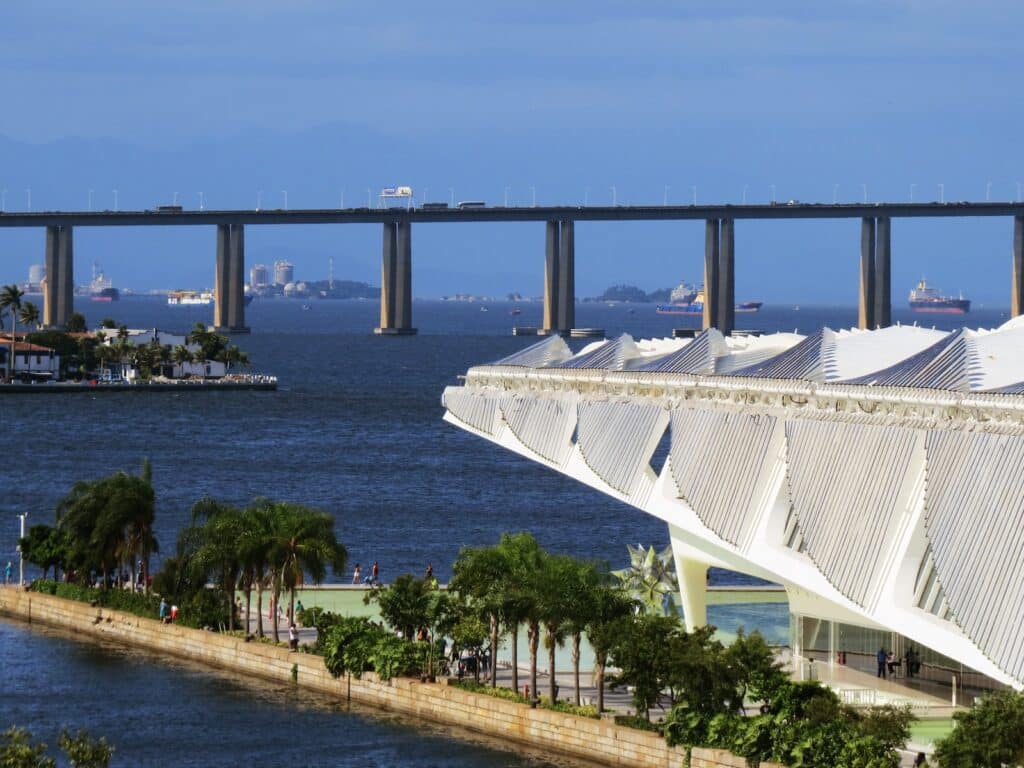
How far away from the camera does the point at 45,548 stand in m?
43.8

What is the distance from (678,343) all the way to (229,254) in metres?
141

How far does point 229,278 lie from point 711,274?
37174 mm

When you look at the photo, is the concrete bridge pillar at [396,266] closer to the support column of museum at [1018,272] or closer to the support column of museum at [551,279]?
the support column of museum at [551,279]

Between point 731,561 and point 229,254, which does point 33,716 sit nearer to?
point 731,561

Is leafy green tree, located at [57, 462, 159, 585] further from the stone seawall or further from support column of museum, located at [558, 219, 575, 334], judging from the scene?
support column of museum, located at [558, 219, 575, 334]

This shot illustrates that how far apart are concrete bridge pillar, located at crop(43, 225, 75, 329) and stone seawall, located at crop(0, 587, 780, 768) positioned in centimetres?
13351

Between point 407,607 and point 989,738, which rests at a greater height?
point 407,607

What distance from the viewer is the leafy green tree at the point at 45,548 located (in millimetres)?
43625

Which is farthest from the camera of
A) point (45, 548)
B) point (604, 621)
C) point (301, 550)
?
point (45, 548)

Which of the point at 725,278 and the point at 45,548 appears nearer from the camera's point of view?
the point at 45,548

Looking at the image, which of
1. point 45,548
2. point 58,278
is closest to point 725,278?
point 58,278

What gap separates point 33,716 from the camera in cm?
3453

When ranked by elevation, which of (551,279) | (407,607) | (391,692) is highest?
(551,279)

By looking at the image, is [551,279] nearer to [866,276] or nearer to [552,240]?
[552,240]
